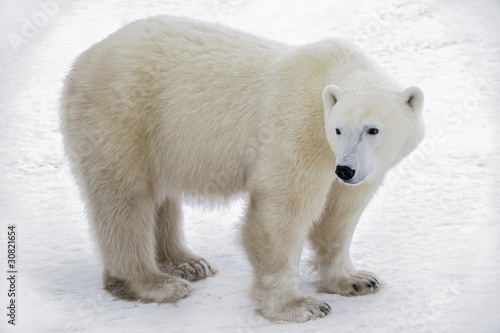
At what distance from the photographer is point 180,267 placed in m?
5.63

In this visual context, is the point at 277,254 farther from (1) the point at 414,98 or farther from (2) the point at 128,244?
(1) the point at 414,98

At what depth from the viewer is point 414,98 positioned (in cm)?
429

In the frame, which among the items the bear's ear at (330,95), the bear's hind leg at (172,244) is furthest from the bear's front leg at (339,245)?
the bear's hind leg at (172,244)

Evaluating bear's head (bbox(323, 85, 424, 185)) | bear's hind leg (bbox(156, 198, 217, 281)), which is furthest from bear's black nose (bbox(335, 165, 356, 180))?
bear's hind leg (bbox(156, 198, 217, 281))

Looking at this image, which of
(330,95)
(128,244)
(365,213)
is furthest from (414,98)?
(365,213)

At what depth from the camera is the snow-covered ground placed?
16.0 feet

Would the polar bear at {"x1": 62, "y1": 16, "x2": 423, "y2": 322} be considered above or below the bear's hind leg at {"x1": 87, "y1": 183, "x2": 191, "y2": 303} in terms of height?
above

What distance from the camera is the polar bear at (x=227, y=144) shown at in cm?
456

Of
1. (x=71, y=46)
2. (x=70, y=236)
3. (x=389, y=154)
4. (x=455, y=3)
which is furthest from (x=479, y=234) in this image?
(x=71, y=46)

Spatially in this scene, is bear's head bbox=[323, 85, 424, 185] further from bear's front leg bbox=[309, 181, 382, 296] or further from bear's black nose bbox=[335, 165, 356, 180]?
bear's front leg bbox=[309, 181, 382, 296]

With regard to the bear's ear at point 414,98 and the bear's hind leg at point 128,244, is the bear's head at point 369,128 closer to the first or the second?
the bear's ear at point 414,98

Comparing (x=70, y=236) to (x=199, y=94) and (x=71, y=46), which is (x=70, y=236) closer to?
(x=199, y=94)

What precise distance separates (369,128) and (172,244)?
2294mm

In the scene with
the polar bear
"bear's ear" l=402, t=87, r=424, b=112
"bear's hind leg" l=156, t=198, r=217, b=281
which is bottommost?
"bear's hind leg" l=156, t=198, r=217, b=281
